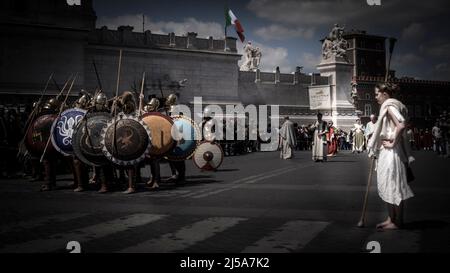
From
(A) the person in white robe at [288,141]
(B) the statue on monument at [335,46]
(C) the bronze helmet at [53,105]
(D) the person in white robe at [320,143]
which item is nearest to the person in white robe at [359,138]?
(A) the person in white robe at [288,141]

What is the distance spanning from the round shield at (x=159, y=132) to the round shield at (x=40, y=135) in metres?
1.91

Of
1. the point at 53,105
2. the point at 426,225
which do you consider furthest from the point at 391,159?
the point at 53,105

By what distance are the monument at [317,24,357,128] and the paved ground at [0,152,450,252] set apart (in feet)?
100

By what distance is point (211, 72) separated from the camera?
1559 inches

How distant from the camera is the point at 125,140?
1001cm

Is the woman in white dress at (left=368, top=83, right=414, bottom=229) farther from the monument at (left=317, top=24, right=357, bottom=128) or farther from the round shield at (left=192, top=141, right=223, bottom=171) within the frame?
the monument at (left=317, top=24, right=357, bottom=128)

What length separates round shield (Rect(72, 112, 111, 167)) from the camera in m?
10.2

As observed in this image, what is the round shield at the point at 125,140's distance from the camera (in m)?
9.96

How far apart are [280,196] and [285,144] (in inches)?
545

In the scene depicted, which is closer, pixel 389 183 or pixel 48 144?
pixel 389 183

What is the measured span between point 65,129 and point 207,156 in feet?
16.9

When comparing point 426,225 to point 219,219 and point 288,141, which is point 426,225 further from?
point 288,141
